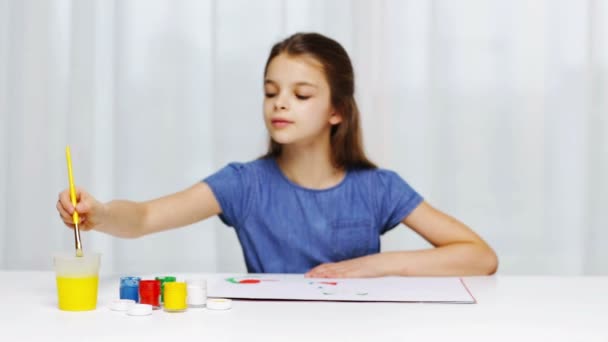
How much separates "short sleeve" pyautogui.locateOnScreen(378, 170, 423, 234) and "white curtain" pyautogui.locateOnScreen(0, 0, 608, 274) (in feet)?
2.20

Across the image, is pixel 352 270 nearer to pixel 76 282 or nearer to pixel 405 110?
pixel 76 282

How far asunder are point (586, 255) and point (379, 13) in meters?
0.86

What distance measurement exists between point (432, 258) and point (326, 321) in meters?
0.52

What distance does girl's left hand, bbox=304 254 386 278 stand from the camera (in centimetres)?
123

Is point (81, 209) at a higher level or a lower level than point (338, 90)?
lower

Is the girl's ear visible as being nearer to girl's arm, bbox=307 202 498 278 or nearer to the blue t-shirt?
the blue t-shirt

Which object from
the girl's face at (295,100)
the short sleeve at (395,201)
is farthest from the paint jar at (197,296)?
the short sleeve at (395,201)

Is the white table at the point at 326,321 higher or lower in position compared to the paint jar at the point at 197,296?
lower

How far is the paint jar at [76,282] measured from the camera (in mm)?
919

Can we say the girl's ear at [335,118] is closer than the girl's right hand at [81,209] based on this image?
No

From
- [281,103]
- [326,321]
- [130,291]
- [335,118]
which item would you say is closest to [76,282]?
[130,291]

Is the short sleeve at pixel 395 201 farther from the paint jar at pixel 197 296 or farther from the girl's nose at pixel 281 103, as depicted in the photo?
the paint jar at pixel 197 296

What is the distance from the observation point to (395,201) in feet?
5.00


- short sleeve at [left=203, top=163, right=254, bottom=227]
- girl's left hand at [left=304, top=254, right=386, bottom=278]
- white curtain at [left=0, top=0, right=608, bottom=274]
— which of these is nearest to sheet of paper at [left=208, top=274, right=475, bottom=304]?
girl's left hand at [left=304, top=254, right=386, bottom=278]
